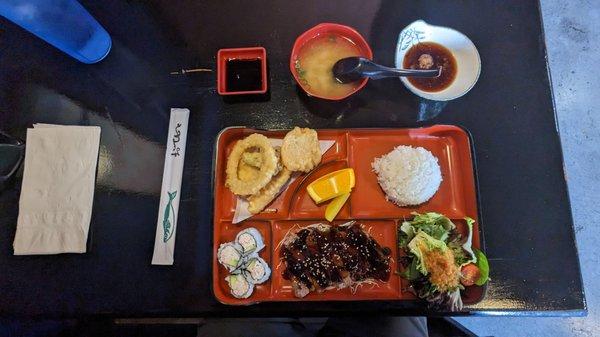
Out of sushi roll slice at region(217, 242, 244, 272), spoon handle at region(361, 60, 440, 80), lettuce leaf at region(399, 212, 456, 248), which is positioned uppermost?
spoon handle at region(361, 60, 440, 80)

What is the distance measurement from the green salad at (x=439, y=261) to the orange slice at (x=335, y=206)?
0.30 m

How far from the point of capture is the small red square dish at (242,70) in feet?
6.40

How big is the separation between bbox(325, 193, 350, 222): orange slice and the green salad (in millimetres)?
296

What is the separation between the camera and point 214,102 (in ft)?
6.81

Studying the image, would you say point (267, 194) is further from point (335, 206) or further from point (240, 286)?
point (240, 286)

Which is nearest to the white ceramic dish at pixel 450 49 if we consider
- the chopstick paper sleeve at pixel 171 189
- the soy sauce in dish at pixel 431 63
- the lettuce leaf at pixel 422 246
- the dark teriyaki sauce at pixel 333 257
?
the soy sauce in dish at pixel 431 63

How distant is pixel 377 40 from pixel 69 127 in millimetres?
1653

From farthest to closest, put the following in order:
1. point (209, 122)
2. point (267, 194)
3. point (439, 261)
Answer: point (209, 122), point (267, 194), point (439, 261)

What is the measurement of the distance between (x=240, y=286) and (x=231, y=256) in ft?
0.46

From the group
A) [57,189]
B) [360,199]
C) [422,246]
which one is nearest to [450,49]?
[360,199]

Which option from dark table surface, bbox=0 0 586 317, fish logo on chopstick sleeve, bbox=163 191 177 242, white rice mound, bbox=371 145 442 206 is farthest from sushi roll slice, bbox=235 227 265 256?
white rice mound, bbox=371 145 442 206

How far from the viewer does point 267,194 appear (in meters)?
1.93

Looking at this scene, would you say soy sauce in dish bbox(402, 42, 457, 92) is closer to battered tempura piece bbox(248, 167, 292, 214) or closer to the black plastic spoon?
the black plastic spoon

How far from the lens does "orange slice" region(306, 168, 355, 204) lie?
189 centimetres
